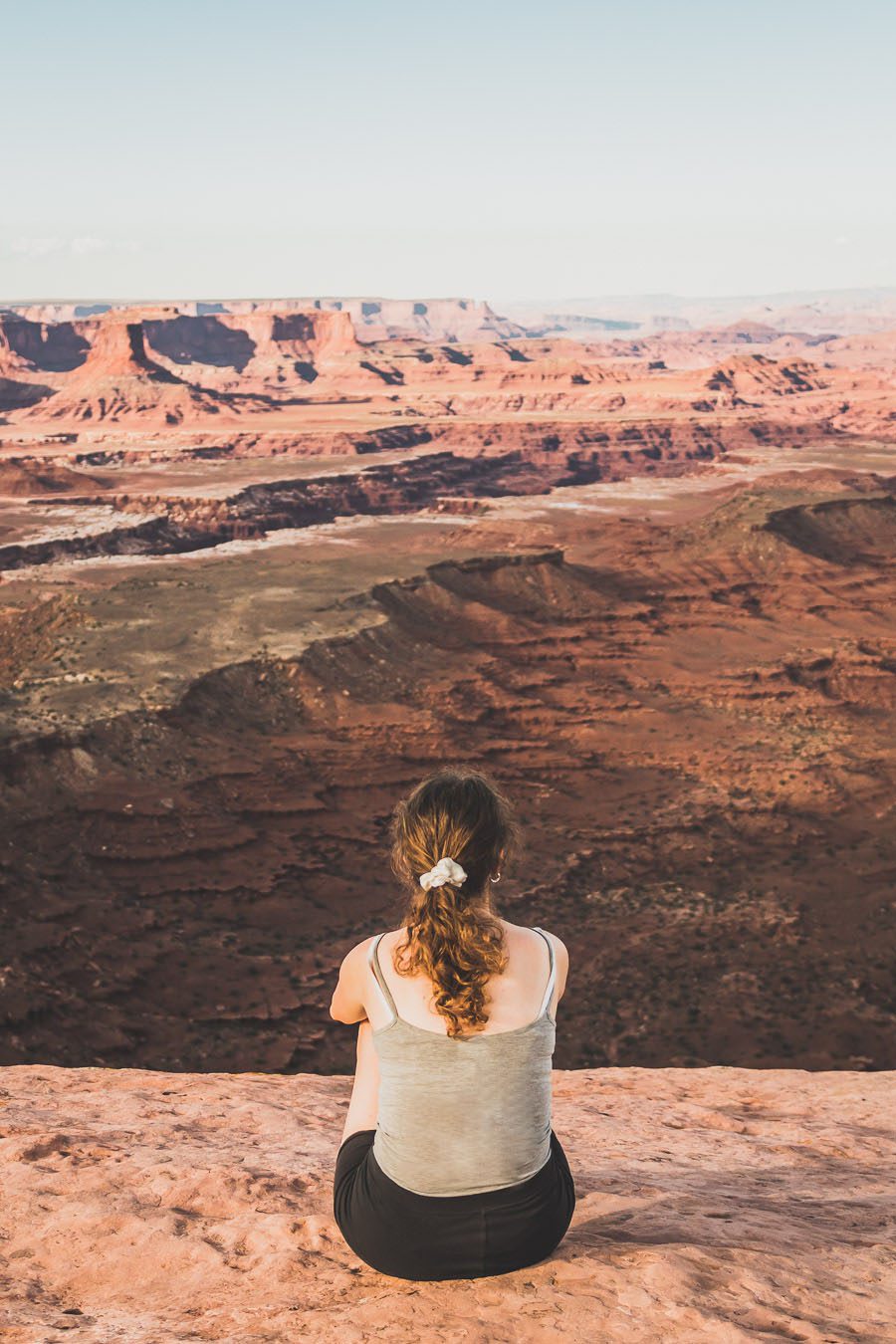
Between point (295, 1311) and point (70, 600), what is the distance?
169ft

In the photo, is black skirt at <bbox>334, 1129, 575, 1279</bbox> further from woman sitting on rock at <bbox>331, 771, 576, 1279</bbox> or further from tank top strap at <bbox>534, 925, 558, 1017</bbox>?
tank top strap at <bbox>534, 925, 558, 1017</bbox>

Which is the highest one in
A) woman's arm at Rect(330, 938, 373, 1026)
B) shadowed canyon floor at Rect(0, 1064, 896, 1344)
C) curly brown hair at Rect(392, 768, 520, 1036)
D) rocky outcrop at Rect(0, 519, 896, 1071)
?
curly brown hair at Rect(392, 768, 520, 1036)

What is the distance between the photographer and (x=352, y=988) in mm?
4715

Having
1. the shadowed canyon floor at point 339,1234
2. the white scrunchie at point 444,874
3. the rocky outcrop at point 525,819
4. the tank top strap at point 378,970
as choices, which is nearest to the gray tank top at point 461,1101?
the tank top strap at point 378,970

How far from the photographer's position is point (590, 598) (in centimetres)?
6450

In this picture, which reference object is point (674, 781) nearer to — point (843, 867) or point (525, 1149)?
point (843, 867)

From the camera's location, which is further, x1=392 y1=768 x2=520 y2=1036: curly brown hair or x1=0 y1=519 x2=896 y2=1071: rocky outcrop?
x1=0 y1=519 x2=896 y2=1071: rocky outcrop

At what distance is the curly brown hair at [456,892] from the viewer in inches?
173

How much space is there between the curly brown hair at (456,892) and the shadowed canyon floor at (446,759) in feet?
65.6

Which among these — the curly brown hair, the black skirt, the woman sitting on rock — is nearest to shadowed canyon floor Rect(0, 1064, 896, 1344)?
the black skirt

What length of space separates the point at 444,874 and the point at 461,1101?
104 cm

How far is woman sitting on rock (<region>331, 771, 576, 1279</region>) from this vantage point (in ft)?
14.5

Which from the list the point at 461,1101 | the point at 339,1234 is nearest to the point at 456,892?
the point at 461,1101

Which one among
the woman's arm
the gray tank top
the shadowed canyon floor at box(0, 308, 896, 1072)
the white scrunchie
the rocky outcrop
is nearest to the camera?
the white scrunchie
